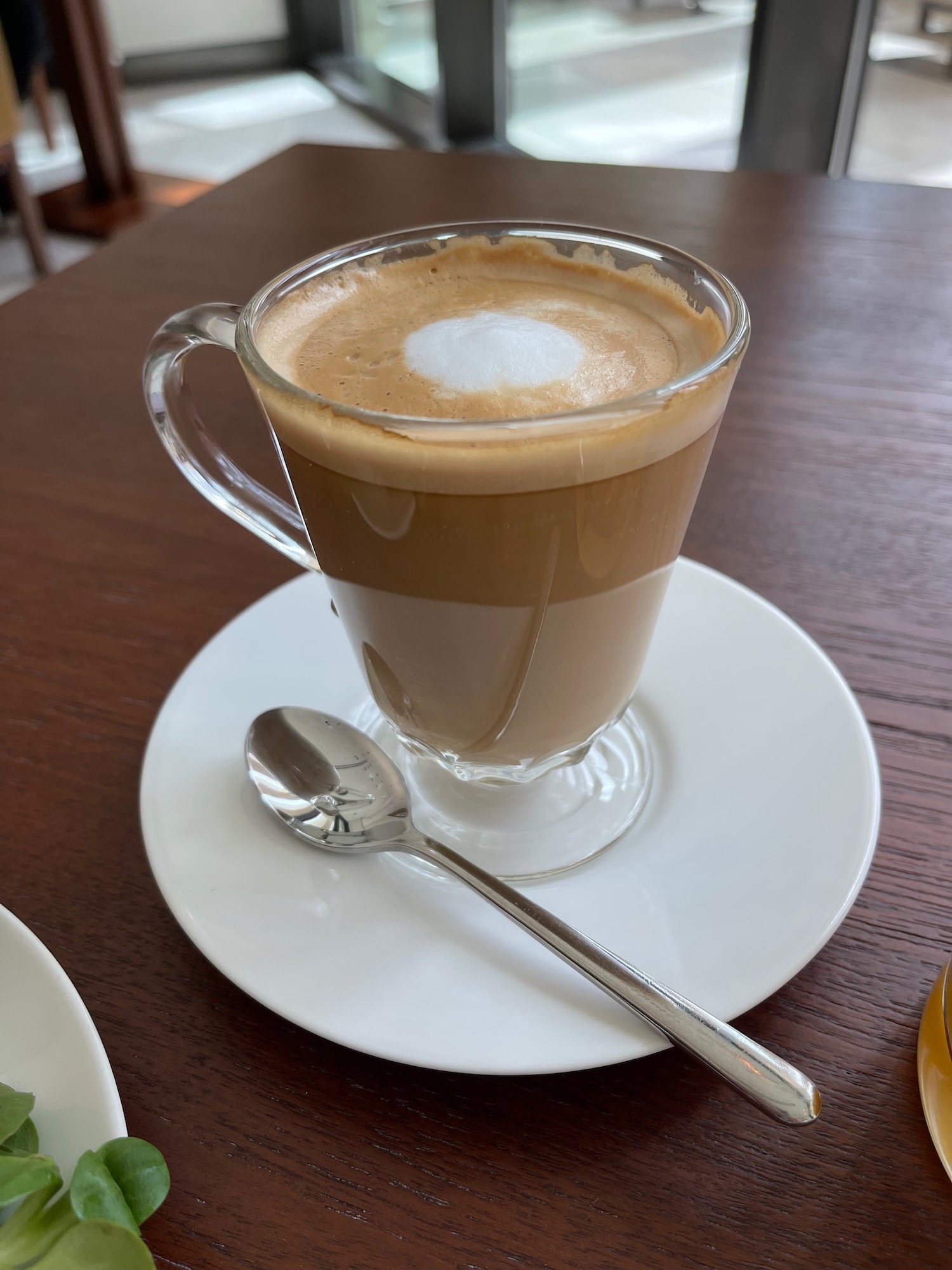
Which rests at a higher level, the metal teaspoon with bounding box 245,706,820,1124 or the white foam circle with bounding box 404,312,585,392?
the white foam circle with bounding box 404,312,585,392

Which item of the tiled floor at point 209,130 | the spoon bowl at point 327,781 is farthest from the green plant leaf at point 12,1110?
the tiled floor at point 209,130

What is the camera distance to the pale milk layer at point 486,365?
0.44 metres

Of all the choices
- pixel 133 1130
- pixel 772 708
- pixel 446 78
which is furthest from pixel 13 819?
pixel 446 78

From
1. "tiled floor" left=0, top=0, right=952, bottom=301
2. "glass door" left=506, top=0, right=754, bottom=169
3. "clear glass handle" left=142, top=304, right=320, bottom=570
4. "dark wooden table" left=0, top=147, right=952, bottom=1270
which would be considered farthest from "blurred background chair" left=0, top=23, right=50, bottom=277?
"clear glass handle" left=142, top=304, right=320, bottom=570

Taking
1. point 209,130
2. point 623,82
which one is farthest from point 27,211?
point 623,82

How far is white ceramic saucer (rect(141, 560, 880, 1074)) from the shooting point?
0.45m

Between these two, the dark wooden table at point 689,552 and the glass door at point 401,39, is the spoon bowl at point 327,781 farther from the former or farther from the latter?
the glass door at point 401,39

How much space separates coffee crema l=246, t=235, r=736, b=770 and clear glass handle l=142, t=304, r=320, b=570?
0.25 ft

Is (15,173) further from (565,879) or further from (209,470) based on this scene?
(565,879)

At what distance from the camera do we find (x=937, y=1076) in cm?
43

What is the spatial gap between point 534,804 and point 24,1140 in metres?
0.33

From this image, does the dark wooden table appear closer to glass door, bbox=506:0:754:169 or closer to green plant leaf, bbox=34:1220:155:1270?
green plant leaf, bbox=34:1220:155:1270

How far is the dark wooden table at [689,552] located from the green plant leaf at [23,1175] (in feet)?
A: 0.22

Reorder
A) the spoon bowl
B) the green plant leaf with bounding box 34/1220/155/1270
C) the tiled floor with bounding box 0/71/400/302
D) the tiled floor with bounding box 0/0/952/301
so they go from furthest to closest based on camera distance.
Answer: the tiled floor with bounding box 0/71/400/302 → the tiled floor with bounding box 0/0/952/301 → the spoon bowl → the green plant leaf with bounding box 34/1220/155/1270
